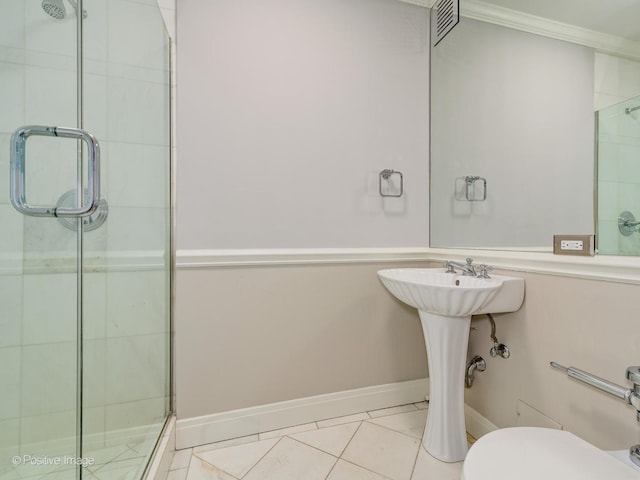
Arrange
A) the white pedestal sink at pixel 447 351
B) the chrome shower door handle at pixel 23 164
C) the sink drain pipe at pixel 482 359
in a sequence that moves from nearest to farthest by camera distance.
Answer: the chrome shower door handle at pixel 23 164, the white pedestal sink at pixel 447 351, the sink drain pipe at pixel 482 359

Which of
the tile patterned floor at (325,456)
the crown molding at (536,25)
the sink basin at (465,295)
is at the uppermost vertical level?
the crown molding at (536,25)

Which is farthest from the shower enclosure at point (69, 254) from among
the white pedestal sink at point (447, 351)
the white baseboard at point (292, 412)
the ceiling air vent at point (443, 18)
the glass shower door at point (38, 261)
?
the ceiling air vent at point (443, 18)

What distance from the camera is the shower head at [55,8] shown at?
0.94m

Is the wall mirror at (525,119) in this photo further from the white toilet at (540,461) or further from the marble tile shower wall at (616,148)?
the white toilet at (540,461)

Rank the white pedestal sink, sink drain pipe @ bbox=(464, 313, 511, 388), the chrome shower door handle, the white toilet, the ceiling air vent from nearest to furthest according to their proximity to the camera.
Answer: the white toilet → the chrome shower door handle → the white pedestal sink → sink drain pipe @ bbox=(464, 313, 511, 388) → the ceiling air vent

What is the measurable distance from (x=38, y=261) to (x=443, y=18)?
223 centimetres

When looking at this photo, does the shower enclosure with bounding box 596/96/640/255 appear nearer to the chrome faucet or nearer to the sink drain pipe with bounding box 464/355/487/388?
the chrome faucet

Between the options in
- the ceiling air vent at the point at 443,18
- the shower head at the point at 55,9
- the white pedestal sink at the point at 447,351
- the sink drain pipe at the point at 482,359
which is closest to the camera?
the shower head at the point at 55,9

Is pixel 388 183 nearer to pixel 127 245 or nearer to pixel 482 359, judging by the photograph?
pixel 482 359

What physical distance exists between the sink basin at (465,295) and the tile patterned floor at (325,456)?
663 mm

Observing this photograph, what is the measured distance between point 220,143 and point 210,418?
1.28 meters

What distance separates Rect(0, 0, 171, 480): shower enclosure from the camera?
94 cm

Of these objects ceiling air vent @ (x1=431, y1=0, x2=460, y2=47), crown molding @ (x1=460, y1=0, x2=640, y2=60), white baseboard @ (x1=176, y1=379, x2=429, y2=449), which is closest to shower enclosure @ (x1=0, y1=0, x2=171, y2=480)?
white baseboard @ (x1=176, y1=379, x2=429, y2=449)

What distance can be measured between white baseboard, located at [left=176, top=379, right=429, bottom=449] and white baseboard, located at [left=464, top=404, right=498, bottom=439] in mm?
267
